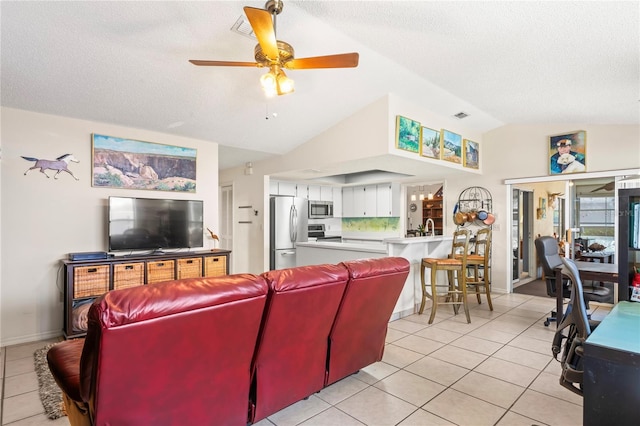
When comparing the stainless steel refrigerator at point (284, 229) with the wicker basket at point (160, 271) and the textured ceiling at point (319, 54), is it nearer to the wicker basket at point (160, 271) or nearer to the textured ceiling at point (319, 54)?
the textured ceiling at point (319, 54)

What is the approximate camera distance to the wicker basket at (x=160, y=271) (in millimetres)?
3980

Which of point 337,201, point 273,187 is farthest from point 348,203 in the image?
point 273,187

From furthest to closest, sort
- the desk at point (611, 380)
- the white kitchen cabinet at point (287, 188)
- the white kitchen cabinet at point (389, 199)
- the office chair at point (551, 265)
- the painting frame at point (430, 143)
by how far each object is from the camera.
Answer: the white kitchen cabinet at point (389, 199) < the white kitchen cabinet at point (287, 188) < the painting frame at point (430, 143) < the office chair at point (551, 265) < the desk at point (611, 380)

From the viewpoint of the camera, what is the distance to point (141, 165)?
4.34 m

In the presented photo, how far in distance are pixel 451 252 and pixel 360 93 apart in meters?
2.75

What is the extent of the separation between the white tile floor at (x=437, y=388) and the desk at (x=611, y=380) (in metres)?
0.93

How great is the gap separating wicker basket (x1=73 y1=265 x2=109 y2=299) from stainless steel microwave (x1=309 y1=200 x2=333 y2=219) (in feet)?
14.4

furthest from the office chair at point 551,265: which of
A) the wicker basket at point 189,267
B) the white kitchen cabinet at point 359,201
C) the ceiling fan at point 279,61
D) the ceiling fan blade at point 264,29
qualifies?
the wicker basket at point 189,267

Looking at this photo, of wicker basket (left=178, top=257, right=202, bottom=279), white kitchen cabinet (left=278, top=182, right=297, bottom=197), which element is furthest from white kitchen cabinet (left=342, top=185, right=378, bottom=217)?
wicker basket (left=178, top=257, right=202, bottom=279)

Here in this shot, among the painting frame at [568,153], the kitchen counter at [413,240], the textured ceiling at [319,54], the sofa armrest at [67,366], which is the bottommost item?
the sofa armrest at [67,366]

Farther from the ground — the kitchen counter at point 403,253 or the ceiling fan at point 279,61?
the ceiling fan at point 279,61

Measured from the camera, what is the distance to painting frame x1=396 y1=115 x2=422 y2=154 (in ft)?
14.1

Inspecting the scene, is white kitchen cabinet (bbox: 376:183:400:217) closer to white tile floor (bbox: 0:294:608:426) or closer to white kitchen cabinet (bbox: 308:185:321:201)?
white kitchen cabinet (bbox: 308:185:321:201)

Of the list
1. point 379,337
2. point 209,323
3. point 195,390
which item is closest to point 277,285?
point 209,323
